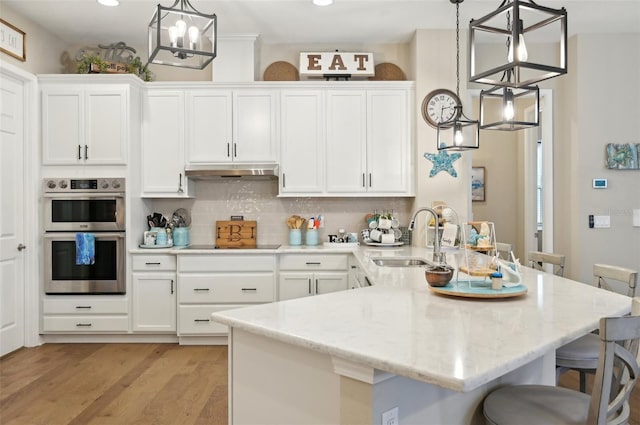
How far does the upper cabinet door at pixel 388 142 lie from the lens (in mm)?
4461

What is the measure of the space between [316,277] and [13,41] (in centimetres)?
326

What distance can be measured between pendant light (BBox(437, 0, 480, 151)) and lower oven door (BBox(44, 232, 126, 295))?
296 centimetres

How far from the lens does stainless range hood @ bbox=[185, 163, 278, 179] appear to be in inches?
170

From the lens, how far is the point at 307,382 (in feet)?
4.92

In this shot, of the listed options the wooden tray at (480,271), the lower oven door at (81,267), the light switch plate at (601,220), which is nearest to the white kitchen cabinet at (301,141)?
the lower oven door at (81,267)

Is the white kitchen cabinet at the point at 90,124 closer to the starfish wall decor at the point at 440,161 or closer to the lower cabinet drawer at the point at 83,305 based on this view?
the lower cabinet drawer at the point at 83,305

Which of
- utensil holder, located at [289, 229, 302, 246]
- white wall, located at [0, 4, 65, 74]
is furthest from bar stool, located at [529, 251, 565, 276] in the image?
white wall, located at [0, 4, 65, 74]

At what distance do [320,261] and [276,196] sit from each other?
3.09ft

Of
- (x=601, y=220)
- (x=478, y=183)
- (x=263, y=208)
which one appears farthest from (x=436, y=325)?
(x=478, y=183)

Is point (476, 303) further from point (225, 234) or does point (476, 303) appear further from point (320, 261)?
point (225, 234)

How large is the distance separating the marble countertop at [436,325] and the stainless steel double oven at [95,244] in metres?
2.80

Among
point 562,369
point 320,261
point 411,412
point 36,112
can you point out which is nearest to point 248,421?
point 411,412

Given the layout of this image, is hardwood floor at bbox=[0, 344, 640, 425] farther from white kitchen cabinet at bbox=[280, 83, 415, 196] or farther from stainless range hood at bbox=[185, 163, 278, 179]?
white kitchen cabinet at bbox=[280, 83, 415, 196]

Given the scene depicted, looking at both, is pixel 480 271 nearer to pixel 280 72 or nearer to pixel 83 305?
pixel 280 72
